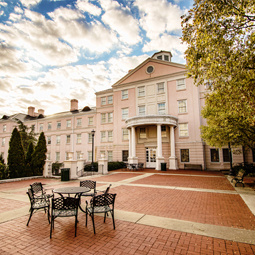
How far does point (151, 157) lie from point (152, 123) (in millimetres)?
5763

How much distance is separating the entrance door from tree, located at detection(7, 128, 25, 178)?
51.5ft

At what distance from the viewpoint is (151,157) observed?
83.1 ft

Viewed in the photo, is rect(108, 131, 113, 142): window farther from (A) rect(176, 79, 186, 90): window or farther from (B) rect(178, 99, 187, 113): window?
(A) rect(176, 79, 186, 90): window

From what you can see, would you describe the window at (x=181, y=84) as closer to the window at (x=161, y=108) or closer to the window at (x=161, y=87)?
the window at (x=161, y=87)

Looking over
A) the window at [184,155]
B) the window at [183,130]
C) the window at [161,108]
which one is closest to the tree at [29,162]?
the window at [161,108]

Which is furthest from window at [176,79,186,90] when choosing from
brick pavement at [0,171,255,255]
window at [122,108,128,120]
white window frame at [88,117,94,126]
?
brick pavement at [0,171,255,255]

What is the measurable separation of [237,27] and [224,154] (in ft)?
62.4

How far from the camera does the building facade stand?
2264 cm

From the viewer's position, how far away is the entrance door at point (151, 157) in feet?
82.3

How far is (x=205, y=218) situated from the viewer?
227 inches

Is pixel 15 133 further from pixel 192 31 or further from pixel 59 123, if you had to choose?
pixel 59 123

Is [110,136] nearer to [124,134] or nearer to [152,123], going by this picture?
[124,134]

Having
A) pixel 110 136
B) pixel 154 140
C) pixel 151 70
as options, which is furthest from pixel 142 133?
pixel 151 70

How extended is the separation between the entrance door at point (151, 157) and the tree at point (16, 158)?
15684mm
